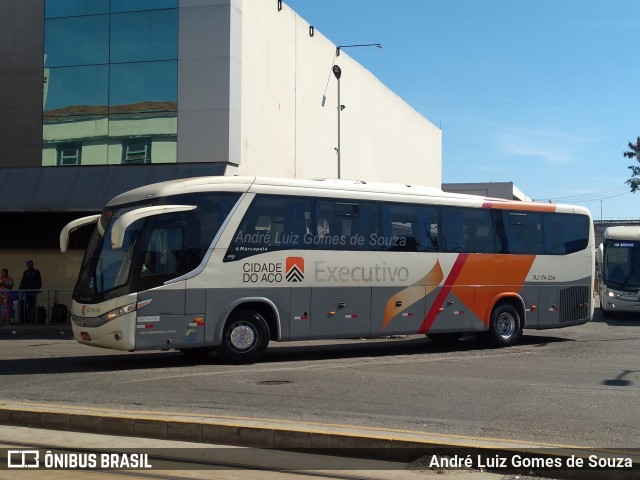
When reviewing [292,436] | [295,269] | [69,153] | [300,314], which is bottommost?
[292,436]

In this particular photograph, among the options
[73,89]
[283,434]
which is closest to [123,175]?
[73,89]

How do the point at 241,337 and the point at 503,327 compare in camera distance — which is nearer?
the point at 241,337

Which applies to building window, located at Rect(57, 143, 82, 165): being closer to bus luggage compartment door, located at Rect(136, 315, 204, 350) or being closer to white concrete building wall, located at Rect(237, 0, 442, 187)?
white concrete building wall, located at Rect(237, 0, 442, 187)

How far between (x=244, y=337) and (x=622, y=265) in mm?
19449

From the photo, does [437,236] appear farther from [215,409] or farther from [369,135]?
[369,135]

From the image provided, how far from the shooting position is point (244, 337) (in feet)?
51.9

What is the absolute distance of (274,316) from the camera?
53.3 feet

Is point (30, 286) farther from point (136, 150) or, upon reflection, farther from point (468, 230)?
point (468, 230)

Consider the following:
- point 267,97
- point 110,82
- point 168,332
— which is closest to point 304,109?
point 267,97

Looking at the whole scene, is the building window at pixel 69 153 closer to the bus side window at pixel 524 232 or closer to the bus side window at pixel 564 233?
the bus side window at pixel 524 232

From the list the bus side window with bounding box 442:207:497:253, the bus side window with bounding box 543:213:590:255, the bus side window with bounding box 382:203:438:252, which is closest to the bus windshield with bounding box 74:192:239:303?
the bus side window with bounding box 382:203:438:252

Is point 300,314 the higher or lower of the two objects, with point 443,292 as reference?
lower

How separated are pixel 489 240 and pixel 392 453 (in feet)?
39.8

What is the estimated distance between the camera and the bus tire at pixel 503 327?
19.6 metres
